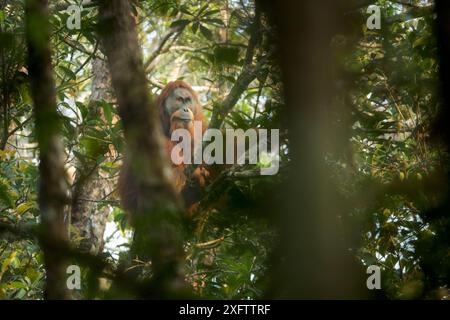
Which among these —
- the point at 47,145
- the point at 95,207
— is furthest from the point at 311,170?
the point at 95,207

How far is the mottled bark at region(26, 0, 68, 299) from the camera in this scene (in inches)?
36.1

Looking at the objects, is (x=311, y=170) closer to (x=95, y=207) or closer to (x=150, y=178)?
(x=150, y=178)

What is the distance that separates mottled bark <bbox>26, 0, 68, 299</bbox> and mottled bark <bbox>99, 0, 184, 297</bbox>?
100 mm

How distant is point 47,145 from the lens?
949mm

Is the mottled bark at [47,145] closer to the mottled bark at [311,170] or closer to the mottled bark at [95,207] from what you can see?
the mottled bark at [311,170]

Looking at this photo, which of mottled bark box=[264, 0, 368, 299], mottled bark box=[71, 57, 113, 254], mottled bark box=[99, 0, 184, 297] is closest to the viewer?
mottled bark box=[264, 0, 368, 299]

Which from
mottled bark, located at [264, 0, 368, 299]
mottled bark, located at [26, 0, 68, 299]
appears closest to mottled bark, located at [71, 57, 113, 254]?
mottled bark, located at [26, 0, 68, 299]

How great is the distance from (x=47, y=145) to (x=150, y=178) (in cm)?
15

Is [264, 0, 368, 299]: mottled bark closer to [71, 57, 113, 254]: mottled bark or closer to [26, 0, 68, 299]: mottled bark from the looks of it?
[26, 0, 68, 299]: mottled bark

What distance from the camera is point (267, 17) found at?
75cm

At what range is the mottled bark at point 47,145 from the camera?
3.01 feet

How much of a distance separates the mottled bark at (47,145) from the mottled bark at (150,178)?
100 mm

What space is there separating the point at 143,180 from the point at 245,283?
7.59 ft

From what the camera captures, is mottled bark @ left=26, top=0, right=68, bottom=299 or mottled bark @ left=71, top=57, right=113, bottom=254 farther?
mottled bark @ left=71, top=57, right=113, bottom=254
